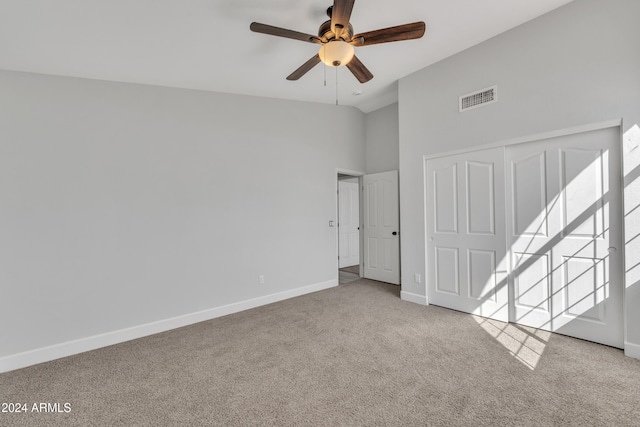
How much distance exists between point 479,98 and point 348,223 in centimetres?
411

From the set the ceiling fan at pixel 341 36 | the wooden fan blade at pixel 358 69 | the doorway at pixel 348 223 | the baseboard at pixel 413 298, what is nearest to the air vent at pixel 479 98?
the wooden fan blade at pixel 358 69

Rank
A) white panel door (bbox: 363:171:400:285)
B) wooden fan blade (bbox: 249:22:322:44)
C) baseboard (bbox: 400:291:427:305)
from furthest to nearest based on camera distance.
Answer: white panel door (bbox: 363:171:400:285)
baseboard (bbox: 400:291:427:305)
wooden fan blade (bbox: 249:22:322:44)

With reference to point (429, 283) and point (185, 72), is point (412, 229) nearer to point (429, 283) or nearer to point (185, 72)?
point (429, 283)

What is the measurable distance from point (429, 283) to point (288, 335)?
2.05 metres

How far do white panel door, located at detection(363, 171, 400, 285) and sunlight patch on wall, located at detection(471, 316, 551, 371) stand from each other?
1849mm

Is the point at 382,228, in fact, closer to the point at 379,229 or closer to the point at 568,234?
the point at 379,229

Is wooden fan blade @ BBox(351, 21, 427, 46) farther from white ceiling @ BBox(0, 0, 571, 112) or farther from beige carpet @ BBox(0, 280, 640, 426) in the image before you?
beige carpet @ BBox(0, 280, 640, 426)

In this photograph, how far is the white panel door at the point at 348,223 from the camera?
22.1 ft

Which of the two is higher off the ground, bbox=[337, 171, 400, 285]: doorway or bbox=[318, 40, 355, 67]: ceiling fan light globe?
bbox=[318, 40, 355, 67]: ceiling fan light globe

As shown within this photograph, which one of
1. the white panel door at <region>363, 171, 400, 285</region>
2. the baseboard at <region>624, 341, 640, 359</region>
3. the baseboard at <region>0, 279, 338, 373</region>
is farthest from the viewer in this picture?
the white panel door at <region>363, 171, 400, 285</region>

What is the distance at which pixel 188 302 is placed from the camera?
136 inches

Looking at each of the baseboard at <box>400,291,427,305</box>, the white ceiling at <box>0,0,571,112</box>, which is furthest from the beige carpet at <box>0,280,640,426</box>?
the white ceiling at <box>0,0,571,112</box>

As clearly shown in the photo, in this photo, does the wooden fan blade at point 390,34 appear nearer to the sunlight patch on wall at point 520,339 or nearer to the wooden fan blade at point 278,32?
the wooden fan blade at point 278,32

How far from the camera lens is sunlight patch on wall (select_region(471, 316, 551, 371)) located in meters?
2.46
